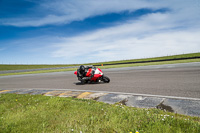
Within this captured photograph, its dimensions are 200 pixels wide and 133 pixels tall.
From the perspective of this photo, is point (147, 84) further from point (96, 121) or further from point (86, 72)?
point (96, 121)

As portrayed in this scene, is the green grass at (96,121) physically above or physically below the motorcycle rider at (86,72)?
below

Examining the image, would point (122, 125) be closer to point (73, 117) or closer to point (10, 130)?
point (73, 117)

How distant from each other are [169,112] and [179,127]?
998 mm

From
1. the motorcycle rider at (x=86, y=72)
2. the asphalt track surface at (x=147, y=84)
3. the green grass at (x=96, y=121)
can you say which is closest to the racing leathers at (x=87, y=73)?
the motorcycle rider at (x=86, y=72)

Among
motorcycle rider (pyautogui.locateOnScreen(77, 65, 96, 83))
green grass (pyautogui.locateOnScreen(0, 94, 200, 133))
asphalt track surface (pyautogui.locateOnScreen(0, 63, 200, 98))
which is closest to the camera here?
green grass (pyautogui.locateOnScreen(0, 94, 200, 133))

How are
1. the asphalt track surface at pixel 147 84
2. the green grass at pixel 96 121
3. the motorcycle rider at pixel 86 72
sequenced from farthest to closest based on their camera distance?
the motorcycle rider at pixel 86 72
the asphalt track surface at pixel 147 84
the green grass at pixel 96 121

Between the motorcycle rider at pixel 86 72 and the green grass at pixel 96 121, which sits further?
the motorcycle rider at pixel 86 72

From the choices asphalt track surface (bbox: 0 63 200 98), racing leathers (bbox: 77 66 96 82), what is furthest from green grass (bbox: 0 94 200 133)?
racing leathers (bbox: 77 66 96 82)

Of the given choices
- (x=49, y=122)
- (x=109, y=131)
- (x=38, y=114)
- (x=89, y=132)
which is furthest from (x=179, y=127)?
(x=38, y=114)

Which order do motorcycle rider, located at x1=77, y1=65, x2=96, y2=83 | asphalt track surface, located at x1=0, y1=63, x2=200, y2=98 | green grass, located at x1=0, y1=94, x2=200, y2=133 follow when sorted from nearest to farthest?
green grass, located at x1=0, y1=94, x2=200, y2=133 < asphalt track surface, located at x1=0, y1=63, x2=200, y2=98 < motorcycle rider, located at x1=77, y1=65, x2=96, y2=83

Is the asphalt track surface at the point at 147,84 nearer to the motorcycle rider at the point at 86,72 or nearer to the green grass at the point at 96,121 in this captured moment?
the motorcycle rider at the point at 86,72

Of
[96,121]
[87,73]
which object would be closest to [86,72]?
[87,73]

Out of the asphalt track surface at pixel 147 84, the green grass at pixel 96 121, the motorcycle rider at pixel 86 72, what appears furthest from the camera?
the motorcycle rider at pixel 86 72

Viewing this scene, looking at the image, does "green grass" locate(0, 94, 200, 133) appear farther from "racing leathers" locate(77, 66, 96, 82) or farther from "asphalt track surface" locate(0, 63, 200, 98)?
"racing leathers" locate(77, 66, 96, 82)
